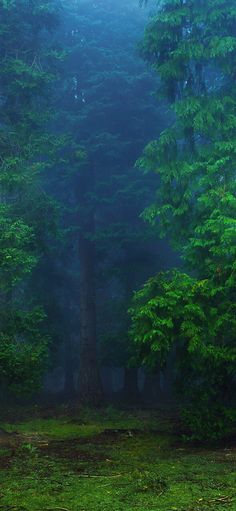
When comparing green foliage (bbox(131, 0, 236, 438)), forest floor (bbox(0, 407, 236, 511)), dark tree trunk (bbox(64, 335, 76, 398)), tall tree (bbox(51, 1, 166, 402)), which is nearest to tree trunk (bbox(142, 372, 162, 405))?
tall tree (bbox(51, 1, 166, 402))

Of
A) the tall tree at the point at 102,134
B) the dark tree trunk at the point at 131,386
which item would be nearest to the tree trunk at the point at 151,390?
the dark tree trunk at the point at 131,386

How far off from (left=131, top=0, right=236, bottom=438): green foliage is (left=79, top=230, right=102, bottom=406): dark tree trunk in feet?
25.0

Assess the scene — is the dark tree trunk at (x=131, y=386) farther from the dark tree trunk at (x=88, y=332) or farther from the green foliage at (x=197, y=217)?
the green foliage at (x=197, y=217)

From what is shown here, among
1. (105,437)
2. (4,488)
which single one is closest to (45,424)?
(105,437)

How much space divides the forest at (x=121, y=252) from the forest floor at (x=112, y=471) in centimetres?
5

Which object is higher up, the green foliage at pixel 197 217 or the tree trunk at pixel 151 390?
the green foliage at pixel 197 217

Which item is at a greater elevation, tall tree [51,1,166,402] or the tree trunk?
tall tree [51,1,166,402]

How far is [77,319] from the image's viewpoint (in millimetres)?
26672

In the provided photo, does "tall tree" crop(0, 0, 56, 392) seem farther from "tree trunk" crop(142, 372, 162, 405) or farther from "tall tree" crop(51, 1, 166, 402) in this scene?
"tree trunk" crop(142, 372, 162, 405)

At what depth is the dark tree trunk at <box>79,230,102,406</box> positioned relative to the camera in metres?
20.0

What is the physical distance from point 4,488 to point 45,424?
7.99 m

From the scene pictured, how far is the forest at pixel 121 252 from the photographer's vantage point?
8.45m

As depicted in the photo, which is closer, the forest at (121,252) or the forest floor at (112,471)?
the forest floor at (112,471)

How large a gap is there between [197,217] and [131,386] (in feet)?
39.6
